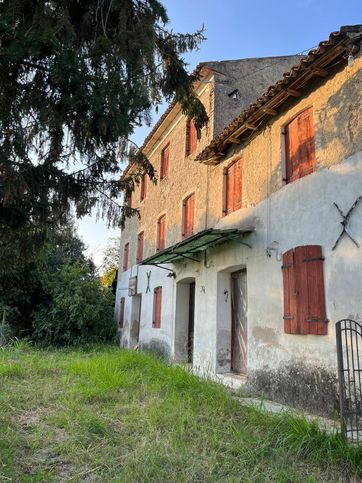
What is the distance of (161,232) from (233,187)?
5.05 metres

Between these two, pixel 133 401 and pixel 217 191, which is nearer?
pixel 133 401

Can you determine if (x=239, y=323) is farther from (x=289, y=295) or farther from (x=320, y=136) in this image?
(x=320, y=136)

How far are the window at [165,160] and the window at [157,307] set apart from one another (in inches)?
160

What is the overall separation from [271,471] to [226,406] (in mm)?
1801

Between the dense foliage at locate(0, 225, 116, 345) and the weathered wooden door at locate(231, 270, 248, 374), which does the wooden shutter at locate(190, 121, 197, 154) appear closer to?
the weathered wooden door at locate(231, 270, 248, 374)

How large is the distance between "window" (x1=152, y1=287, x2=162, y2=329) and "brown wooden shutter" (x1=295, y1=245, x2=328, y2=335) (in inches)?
286

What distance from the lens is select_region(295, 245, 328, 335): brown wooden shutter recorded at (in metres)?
5.88

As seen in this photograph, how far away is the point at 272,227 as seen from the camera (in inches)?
289

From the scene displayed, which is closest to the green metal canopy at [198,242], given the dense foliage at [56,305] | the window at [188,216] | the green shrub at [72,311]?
the window at [188,216]

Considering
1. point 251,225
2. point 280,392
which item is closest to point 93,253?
point 251,225

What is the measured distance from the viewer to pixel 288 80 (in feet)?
21.5

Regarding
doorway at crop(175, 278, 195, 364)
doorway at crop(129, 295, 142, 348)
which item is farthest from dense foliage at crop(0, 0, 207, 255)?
doorway at crop(129, 295, 142, 348)

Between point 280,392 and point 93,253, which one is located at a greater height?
point 93,253

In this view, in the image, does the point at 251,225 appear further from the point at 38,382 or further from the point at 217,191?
the point at 38,382
